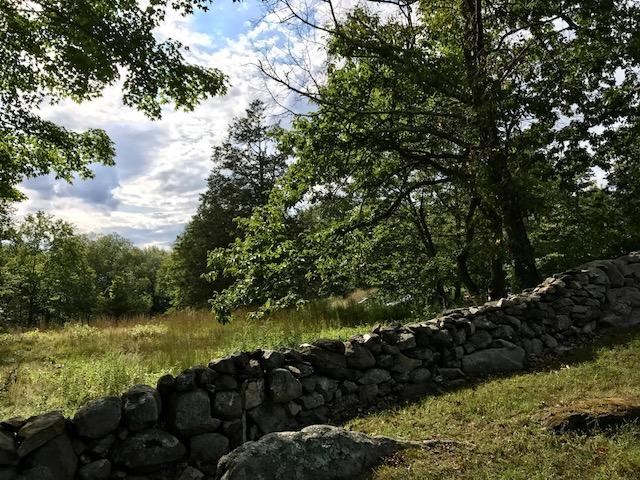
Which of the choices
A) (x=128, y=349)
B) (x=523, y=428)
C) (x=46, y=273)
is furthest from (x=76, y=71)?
(x=46, y=273)

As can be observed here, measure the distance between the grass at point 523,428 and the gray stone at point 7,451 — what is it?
2.63 metres

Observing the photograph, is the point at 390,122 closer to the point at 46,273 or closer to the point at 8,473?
the point at 8,473

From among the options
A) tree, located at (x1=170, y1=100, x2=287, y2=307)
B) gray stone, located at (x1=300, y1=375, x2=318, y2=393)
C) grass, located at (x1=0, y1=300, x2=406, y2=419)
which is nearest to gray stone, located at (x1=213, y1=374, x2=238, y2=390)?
gray stone, located at (x1=300, y1=375, x2=318, y2=393)

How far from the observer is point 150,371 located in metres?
6.81

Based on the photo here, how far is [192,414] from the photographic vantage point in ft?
14.2

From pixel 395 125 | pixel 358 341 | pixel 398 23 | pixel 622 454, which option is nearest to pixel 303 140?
pixel 395 125

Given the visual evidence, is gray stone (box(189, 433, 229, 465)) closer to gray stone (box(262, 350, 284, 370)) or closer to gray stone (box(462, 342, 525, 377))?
gray stone (box(262, 350, 284, 370))

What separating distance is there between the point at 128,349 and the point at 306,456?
7068 millimetres

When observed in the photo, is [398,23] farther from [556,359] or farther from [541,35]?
[556,359]

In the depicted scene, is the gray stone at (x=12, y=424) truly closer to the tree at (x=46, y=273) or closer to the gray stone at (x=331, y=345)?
the gray stone at (x=331, y=345)

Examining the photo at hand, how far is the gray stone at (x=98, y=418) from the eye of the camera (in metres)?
3.74

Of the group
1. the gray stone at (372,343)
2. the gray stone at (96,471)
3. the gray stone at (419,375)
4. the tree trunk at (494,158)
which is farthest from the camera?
the tree trunk at (494,158)

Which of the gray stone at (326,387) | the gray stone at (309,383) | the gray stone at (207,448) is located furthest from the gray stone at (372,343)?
the gray stone at (207,448)

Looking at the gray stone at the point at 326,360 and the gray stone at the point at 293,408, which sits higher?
the gray stone at the point at 326,360
